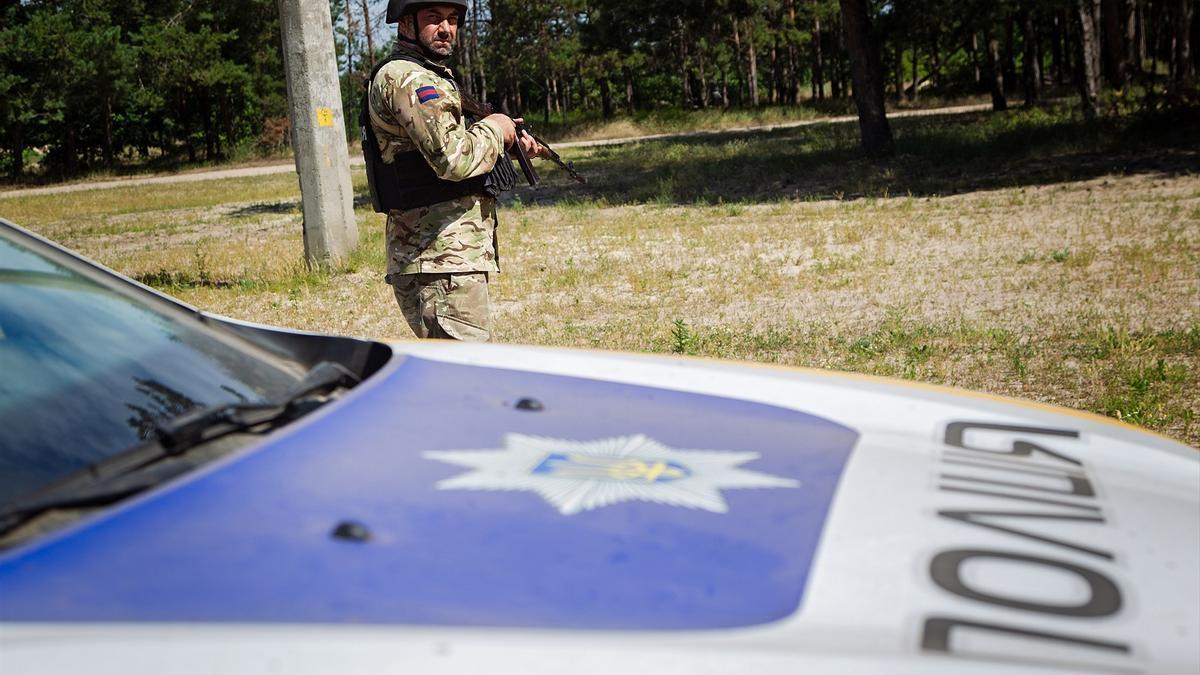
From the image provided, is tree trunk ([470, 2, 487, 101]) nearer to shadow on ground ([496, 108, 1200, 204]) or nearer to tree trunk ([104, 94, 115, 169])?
tree trunk ([104, 94, 115, 169])

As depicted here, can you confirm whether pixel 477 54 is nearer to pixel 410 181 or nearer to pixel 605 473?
pixel 410 181

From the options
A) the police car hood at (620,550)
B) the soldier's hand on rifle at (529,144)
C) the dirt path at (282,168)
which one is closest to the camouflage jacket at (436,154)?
the soldier's hand on rifle at (529,144)

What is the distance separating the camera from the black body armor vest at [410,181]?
420 centimetres

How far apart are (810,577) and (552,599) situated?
331 mm

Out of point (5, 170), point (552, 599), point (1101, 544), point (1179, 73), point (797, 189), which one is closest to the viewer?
point (552, 599)

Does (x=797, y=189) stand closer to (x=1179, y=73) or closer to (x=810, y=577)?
(x=810, y=577)

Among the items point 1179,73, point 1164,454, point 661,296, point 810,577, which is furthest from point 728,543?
point 1179,73

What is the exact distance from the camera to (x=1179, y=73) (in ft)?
103

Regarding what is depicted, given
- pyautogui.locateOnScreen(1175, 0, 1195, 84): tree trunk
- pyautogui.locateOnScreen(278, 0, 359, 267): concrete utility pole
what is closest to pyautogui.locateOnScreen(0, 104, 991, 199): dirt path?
pyautogui.locateOnScreen(1175, 0, 1195, 84): tree trunk

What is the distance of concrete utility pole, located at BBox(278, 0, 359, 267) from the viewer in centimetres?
970

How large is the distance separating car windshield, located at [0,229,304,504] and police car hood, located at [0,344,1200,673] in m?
0.31

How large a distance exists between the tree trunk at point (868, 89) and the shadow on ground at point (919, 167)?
320mm

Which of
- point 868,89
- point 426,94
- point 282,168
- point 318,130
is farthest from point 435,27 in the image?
point 282,168

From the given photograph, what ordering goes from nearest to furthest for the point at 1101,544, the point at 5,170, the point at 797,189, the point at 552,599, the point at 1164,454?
the point at 552,599, the point at 1101,544, the point at 1164,454, the point at 797,189, the point at 5,170
